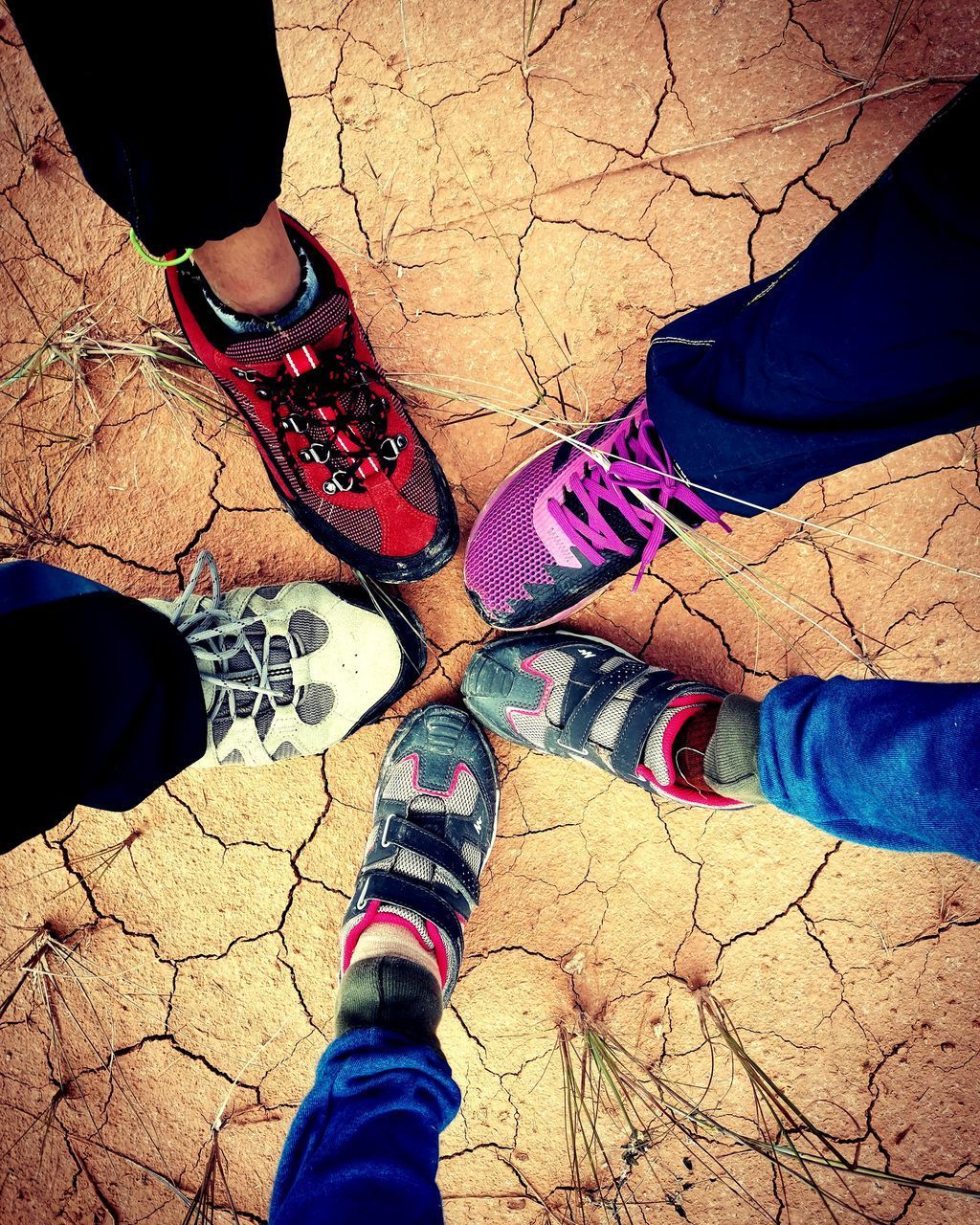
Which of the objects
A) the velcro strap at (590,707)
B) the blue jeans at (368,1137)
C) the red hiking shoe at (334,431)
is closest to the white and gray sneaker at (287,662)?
the red hiking shoe at (334,431)

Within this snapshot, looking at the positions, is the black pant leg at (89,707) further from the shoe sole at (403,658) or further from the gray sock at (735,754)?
the gray sock at (735,754)

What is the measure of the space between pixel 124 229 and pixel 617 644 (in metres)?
1.62

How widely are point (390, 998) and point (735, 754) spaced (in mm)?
766

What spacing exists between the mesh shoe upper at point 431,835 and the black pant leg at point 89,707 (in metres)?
0.51

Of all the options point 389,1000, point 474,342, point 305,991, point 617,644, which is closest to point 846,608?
point 617,644

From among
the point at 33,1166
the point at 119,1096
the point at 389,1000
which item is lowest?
the point at 33,1166

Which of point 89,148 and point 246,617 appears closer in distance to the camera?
point 89,148

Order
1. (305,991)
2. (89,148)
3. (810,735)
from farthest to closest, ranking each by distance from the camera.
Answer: (305,991)
(810,735)
(89,148)

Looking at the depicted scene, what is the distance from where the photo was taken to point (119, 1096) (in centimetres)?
177

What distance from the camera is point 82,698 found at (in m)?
1.05

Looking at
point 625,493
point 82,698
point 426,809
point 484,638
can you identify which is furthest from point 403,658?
point 82,698

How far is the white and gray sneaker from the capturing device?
5.12 ft

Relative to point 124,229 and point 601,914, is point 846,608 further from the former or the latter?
point 124,229

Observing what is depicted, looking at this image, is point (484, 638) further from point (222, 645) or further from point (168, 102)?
point (168, 102)
